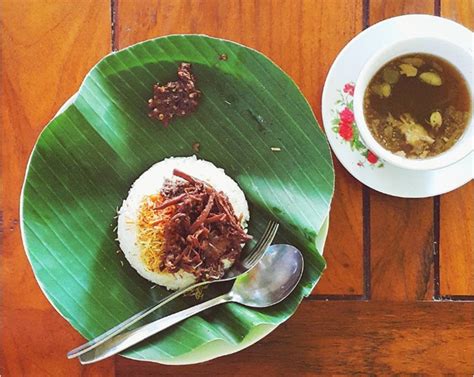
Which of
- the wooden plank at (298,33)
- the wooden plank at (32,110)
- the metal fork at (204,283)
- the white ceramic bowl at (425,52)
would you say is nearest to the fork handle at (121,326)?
the metal fork at (204,283)

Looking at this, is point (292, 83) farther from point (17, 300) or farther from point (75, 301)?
point (17, 300)

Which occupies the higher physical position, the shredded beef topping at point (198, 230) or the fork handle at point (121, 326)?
the shredded beef topping at point (198, 230)

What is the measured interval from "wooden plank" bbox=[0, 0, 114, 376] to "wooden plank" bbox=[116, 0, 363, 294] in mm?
95

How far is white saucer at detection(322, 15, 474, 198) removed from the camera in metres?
1.45

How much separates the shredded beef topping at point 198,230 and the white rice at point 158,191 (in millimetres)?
28

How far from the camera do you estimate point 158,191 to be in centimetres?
142

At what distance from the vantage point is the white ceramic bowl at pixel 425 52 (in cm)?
137

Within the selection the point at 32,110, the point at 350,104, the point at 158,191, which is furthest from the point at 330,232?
the point at 32,110

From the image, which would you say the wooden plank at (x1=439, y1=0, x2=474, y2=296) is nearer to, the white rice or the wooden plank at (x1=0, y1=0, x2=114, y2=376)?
the white rice

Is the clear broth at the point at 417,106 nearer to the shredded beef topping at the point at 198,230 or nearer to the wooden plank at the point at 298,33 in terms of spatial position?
the wooden plank at the point at 298,33

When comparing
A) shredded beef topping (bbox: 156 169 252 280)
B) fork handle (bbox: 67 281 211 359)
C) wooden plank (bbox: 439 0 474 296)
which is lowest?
wooden plank (bbox: 439 0 474 296)

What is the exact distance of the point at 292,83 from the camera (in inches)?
56.0

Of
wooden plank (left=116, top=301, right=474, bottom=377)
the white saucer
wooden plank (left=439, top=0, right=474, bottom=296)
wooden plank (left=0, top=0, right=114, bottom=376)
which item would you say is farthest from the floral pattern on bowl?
wooden plank (left=0, top=0, right=114, bottom=376)

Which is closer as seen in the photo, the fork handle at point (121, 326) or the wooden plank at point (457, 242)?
the fork handle at point (121, 326)
